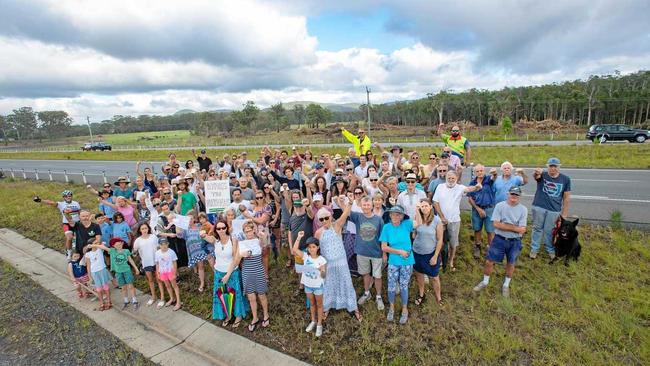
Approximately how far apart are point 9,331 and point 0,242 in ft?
23.1

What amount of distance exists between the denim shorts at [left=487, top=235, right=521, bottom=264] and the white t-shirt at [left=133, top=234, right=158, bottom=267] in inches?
244

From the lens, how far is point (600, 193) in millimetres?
9844

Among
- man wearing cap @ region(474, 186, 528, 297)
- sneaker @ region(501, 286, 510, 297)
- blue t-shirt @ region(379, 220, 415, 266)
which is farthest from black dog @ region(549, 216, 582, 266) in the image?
blue t-shirt @ region(379, 220, 415, 266)

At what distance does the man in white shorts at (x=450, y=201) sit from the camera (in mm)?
5617

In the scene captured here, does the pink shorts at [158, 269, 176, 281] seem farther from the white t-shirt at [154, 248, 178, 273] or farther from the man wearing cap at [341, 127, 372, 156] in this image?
the man wearing cap at [341, 127, 372, 156]

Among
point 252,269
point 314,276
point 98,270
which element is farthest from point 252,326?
point 98,270

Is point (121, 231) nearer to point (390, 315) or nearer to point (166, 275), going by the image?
point (166, 275)

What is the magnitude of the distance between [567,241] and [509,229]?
1.95 metres

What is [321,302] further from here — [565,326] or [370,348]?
[565,326]

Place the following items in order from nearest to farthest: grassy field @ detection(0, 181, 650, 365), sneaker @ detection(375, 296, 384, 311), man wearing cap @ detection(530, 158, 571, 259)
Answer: grassy field @ detection(0, 181, 650, 365), sneaker @ detection(375, 296, 384, 311), man wearing cap @ detection(530, 158, 571, 259)

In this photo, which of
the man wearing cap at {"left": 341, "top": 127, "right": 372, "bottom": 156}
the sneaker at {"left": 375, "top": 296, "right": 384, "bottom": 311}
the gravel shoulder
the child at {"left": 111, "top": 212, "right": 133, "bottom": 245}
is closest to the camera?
the gravel shoulder

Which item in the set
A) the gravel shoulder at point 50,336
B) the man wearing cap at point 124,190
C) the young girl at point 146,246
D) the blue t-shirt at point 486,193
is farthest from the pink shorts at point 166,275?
the blue t-shirt at point 486,193

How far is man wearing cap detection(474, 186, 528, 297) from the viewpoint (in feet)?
16.2

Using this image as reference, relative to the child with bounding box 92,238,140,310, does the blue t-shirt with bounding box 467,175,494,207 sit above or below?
above
